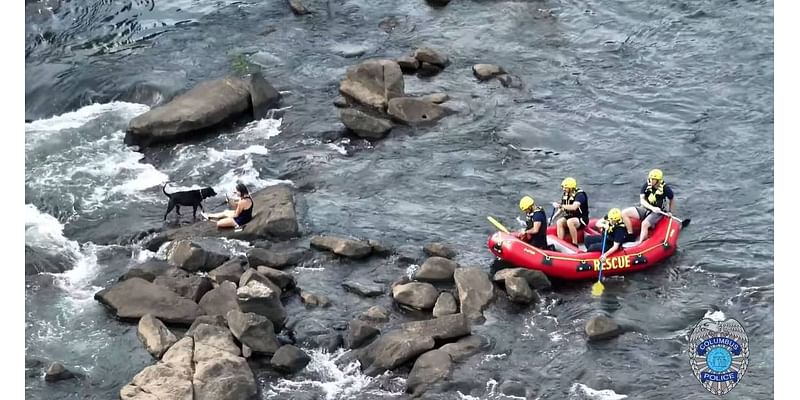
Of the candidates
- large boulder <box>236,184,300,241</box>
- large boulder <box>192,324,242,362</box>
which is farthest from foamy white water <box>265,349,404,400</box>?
large boulder <box>236,184,300,241</box>

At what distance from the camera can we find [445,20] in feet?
97.8

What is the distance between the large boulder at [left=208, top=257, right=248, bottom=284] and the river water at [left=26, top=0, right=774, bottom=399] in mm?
1097

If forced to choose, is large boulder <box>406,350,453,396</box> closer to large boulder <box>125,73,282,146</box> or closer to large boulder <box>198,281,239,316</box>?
large boulder <box>198,281,239,316</box>

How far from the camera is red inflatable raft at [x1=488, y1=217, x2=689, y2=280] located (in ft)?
60.0

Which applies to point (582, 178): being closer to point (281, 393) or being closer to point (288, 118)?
point (288, 118)

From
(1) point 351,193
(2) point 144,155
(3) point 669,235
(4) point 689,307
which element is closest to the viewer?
(4) point 689,307

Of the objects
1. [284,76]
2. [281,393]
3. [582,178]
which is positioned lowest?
[281,393]

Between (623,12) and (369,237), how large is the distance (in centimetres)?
1359

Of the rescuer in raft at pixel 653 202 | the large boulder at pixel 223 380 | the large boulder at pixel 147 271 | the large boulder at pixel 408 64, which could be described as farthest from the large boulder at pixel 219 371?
the large boulder at pixel 408 64

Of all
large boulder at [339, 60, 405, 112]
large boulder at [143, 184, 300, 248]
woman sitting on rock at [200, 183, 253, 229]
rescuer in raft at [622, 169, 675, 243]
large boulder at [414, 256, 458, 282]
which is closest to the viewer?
large boulder at [414, 256, 458, 282]

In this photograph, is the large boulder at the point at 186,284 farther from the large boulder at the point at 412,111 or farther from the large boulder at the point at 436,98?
the large boulder at the point at 436,98

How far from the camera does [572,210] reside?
19.0 meters

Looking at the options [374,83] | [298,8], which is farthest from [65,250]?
[298,8]

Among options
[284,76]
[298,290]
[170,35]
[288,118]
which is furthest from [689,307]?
[170,35]
